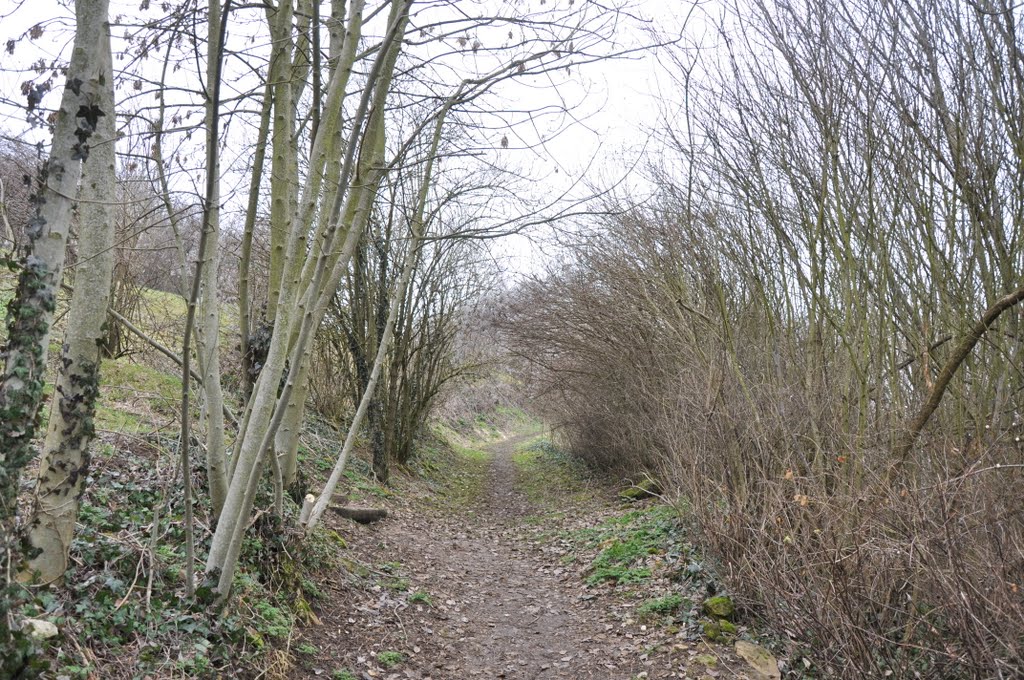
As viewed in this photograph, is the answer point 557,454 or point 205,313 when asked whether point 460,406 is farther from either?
point 205,313

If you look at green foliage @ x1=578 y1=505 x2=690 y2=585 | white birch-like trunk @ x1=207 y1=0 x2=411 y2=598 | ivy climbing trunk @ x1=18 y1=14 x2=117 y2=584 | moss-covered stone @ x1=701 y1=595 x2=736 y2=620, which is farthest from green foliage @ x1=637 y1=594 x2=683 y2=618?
ivy climbing trunk @ x1=18 y1=14 x2=117 y2=584

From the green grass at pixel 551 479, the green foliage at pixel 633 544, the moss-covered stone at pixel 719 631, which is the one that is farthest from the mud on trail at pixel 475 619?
the green grass at pixel 551 479

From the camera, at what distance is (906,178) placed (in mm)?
5488

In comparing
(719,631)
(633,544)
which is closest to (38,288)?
(719,631)

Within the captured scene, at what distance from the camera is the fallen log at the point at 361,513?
27.0 feet

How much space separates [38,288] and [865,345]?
5603 mm

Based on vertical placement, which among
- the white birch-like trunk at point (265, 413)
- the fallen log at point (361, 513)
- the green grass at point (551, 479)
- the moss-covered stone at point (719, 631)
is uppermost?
the white birch-like trunk at point (265, 413)

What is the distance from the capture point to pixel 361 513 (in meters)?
8.47

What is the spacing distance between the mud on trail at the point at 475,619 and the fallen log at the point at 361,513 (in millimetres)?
119

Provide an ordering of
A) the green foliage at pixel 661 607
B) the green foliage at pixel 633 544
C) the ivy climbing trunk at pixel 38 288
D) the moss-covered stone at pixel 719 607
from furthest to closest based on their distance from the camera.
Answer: the green foliage at pixel 633 544 < the green foliage at pixel 661 607 < the moss-covered stone at pixel 719 607 < the ivy climbing trunk at pixel 38 288

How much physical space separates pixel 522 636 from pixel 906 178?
5009 mm

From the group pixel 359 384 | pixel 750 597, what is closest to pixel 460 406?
pixel 359 384

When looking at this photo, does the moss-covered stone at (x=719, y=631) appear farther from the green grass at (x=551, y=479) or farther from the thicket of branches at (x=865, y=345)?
the green grass at (x=551, y=479)

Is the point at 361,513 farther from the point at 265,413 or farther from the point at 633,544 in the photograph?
the point at 265,413
